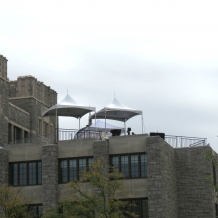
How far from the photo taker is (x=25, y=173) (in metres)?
45.3

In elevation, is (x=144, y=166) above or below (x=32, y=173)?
above

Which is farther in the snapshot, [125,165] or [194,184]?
[194,184]

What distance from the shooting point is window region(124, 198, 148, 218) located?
42188 millimetres

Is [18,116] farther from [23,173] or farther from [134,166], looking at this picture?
[134,166]

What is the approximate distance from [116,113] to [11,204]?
11.8 meters

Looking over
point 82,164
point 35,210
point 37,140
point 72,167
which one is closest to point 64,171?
point 72,167

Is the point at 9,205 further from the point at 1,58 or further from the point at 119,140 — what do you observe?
the point at 1,58

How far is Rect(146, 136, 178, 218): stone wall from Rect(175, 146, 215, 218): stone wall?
4.26ft

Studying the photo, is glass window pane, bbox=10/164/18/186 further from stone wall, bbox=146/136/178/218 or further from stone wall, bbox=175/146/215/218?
stone wall, bbox=175/146/215/218

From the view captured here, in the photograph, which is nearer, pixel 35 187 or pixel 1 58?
pixel 35 187

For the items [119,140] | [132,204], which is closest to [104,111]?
[119,140]

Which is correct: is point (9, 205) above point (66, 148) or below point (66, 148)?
below

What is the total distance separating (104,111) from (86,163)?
5.14 m

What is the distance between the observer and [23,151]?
4547cm
